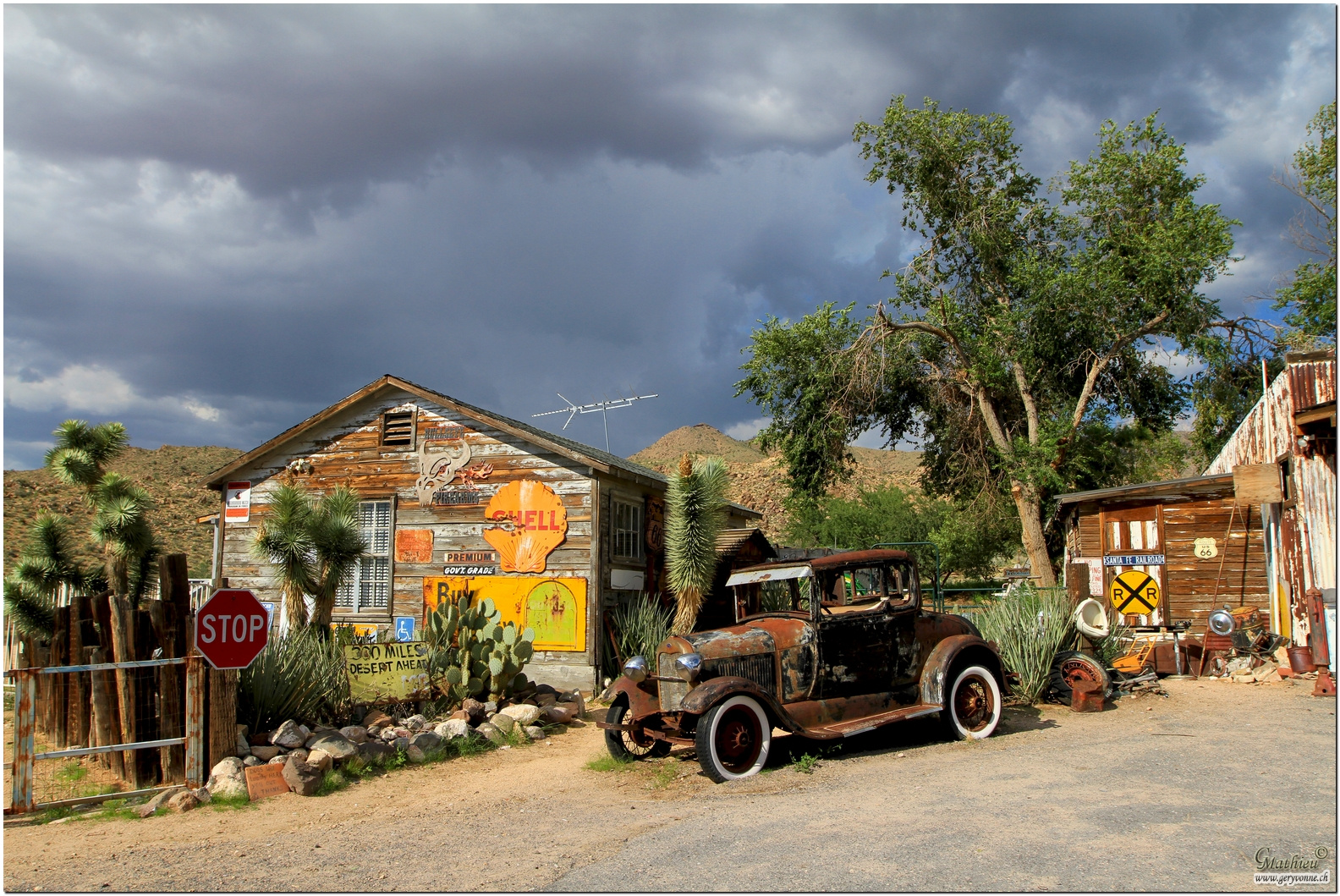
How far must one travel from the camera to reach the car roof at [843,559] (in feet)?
29.0

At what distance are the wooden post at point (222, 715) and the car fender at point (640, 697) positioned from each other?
12.1ft

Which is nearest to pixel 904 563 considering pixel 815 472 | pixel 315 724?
pixel 315 724

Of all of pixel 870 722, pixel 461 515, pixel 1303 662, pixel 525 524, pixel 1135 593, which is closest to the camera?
pixel 870 722

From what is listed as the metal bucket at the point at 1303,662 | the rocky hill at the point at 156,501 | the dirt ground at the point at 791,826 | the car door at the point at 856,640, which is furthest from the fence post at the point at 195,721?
the rocky hill at the point at 156,501

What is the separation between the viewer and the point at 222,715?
795 cm

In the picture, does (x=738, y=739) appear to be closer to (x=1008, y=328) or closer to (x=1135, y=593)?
(x=1135, y=593)

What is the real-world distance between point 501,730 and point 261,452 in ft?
29.4

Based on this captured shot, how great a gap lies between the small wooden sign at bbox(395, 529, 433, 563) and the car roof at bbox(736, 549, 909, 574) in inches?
302

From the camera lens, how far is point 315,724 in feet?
31.4

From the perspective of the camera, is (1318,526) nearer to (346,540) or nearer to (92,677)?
(346,540)

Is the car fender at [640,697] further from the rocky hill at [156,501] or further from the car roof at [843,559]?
the rocky hill at [156,501]

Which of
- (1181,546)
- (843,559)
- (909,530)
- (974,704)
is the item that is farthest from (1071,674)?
(909,530)

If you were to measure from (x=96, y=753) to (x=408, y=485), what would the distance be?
26.8ft

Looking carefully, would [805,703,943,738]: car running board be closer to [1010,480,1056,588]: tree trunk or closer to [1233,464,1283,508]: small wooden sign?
[1233,464,1283,508]: small wooden sign
